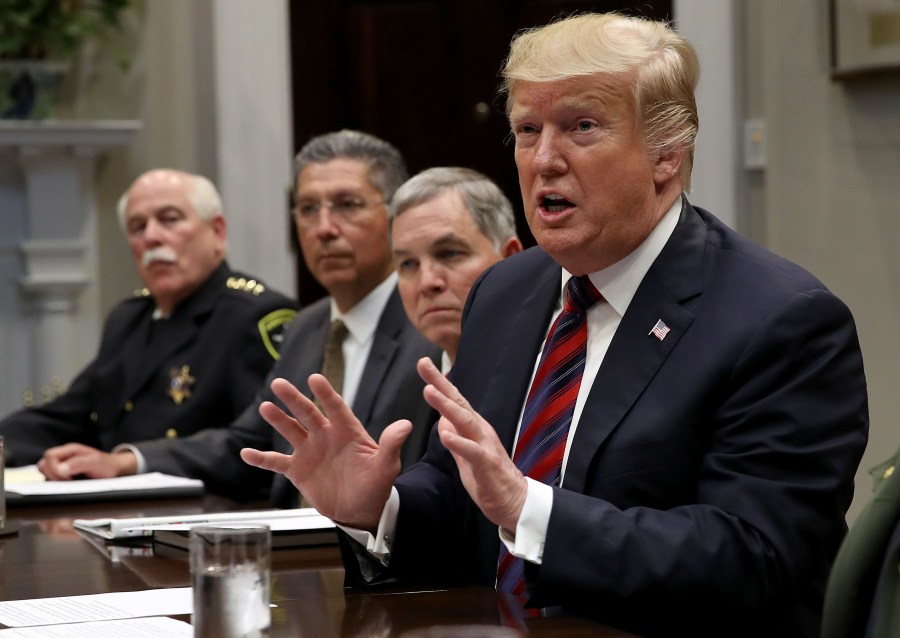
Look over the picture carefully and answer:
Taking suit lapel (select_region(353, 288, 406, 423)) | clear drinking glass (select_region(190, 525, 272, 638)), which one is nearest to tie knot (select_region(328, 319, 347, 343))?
suit lapel (select_region(353, 288, 406, 423))

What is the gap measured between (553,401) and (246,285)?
6.73 ft

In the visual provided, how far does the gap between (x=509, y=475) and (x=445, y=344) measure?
111 centimetres

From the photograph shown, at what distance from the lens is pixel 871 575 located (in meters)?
1.40

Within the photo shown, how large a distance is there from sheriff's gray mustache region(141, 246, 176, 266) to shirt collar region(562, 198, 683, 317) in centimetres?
216

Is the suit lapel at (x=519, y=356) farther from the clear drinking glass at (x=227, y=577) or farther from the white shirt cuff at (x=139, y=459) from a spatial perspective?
the white shirt cuff at (x=139, y=459)

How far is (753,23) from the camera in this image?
440 centimetres

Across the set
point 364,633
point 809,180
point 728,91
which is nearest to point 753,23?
point 728,91

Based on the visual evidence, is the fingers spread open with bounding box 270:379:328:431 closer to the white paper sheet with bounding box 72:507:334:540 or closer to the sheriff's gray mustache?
the white paper sheet with bounding box 72:507:334:540

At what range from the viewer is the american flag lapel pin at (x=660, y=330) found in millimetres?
1865

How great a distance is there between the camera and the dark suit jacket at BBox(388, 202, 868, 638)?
1.68 metres

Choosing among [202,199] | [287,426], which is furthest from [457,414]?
[202,199]

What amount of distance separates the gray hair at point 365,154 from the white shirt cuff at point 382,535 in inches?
62.0

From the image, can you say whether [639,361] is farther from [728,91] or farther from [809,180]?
[728,91]

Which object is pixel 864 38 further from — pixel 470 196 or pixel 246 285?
pixel 246 285
